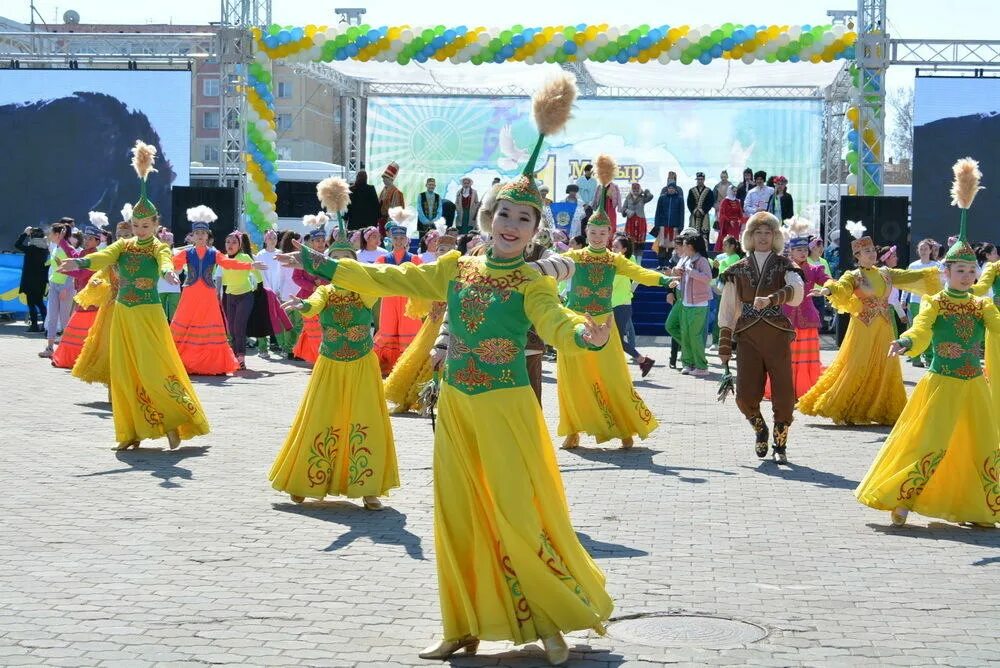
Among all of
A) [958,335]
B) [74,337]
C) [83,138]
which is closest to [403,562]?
[958,335]

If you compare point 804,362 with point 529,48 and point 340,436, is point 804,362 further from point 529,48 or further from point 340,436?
point 529,48

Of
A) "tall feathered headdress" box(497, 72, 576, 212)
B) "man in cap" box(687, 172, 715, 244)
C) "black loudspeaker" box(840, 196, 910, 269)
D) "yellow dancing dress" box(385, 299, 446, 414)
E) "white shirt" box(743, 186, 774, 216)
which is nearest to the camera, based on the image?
"tall feathered headdress" box(497, 72, 576, 212)

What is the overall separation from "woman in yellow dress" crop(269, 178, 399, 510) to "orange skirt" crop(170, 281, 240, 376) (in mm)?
8550

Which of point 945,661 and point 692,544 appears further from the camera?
point 692,544

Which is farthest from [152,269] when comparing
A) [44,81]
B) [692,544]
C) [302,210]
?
[302,210]

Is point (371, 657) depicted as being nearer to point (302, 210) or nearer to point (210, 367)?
point (210, 367)

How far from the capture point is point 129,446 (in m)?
11.2

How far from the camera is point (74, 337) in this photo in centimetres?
1738

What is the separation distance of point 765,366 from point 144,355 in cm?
486

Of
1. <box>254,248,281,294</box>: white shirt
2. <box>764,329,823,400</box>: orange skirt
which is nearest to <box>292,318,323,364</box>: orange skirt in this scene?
<box>254,248,281,294</box>: white shirt

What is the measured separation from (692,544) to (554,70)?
9.90 feet

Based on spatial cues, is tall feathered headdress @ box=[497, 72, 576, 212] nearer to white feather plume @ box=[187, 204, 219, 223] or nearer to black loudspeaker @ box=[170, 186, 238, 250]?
white feather plume @ box=[187, 204, 219, 223]

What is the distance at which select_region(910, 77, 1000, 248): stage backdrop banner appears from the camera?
23.1 meters

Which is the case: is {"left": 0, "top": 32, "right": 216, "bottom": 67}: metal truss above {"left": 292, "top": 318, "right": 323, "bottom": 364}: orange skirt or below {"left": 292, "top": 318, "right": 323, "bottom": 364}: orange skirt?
above
